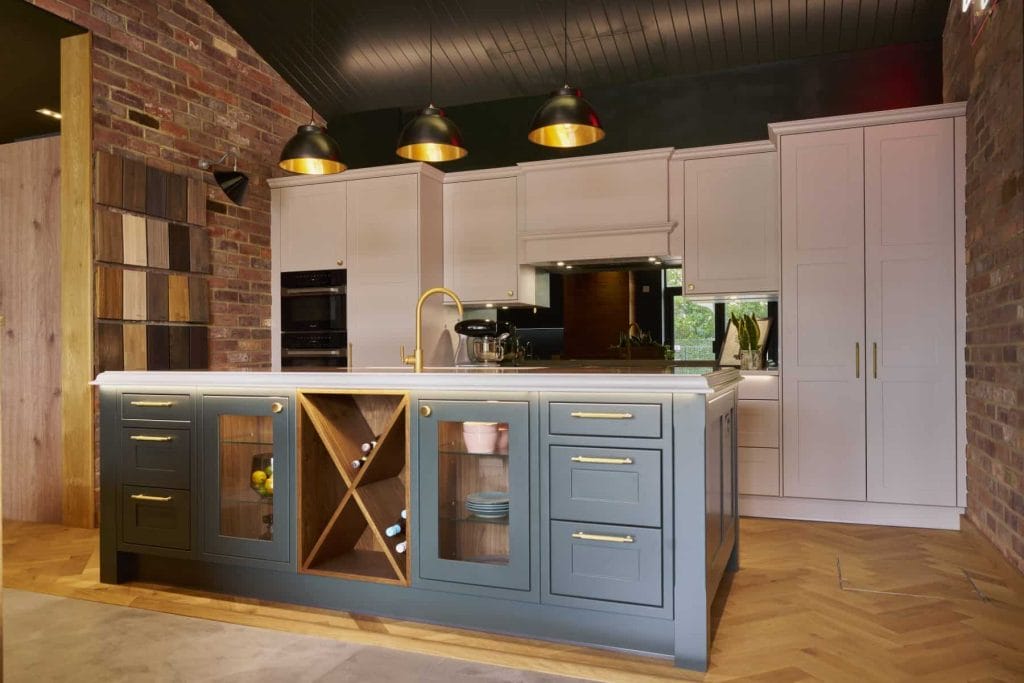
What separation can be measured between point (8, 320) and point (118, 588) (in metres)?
2.52

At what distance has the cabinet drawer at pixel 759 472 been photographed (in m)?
4.31

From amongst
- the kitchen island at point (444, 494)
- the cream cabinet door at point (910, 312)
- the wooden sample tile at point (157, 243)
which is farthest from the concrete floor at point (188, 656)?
the cream cabinet door at point (910, 312)

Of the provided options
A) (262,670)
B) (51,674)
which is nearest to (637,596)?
(262,670)

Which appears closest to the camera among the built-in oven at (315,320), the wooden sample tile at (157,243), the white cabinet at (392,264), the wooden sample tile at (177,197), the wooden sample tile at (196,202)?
the wooden sample tile at (157,243)

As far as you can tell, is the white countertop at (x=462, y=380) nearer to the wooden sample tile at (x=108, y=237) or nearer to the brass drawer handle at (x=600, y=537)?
the brass drawer handle at (x=600, y=537)

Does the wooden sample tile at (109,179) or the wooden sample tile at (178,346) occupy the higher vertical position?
the wooden sample tile at (109,179)

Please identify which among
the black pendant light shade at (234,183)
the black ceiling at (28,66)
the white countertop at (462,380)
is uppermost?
the black ceiling at (28,66)

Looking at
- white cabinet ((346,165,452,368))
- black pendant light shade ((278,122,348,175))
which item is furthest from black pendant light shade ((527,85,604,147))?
white cabinet ((346,165,452,368))

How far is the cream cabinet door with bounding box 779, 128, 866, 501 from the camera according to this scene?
4145 millimetres

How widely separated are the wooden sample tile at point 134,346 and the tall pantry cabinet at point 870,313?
383cm

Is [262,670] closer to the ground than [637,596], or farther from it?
closer to the ground

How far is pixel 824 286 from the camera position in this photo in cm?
420

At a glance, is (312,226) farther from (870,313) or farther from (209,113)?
(870,313)

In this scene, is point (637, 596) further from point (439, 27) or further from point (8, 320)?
point (8, 320)
